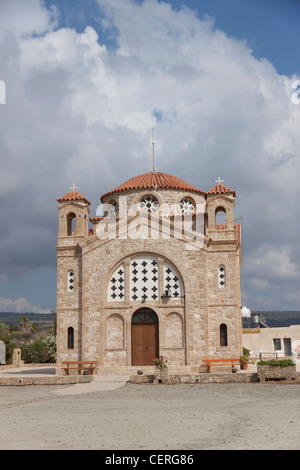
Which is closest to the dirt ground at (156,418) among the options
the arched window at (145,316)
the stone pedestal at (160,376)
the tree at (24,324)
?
the stone pedestal at (160,376)

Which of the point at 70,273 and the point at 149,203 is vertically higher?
the point at 149,203

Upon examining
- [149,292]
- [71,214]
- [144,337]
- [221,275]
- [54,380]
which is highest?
[71,214]

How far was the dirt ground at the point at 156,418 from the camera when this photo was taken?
11.6m

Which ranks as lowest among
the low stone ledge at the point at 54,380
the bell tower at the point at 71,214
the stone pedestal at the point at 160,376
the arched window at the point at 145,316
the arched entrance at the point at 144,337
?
the low stone ledge at the point at 54,380

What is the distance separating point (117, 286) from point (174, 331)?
4.07 m

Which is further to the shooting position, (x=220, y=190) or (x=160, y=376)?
(x=220, y=190)

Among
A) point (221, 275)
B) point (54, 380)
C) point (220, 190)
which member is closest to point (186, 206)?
point (220, 190)

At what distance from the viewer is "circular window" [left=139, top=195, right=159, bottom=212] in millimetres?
34787

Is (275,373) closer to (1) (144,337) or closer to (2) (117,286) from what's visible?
(1) (144,337)

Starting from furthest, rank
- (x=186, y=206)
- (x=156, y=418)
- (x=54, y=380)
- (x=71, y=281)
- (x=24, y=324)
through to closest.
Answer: (x=24, y=324) < (x=186, y=206) < (x=71, y=281) < (x=54, y=380) < (x=156, y=418)

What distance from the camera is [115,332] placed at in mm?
30281

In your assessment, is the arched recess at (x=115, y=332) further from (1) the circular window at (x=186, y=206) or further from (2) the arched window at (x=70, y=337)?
(1) the circular window at (x=186, y=206)

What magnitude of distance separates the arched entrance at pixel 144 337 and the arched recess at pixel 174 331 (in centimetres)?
68

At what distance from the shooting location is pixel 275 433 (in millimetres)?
12273
